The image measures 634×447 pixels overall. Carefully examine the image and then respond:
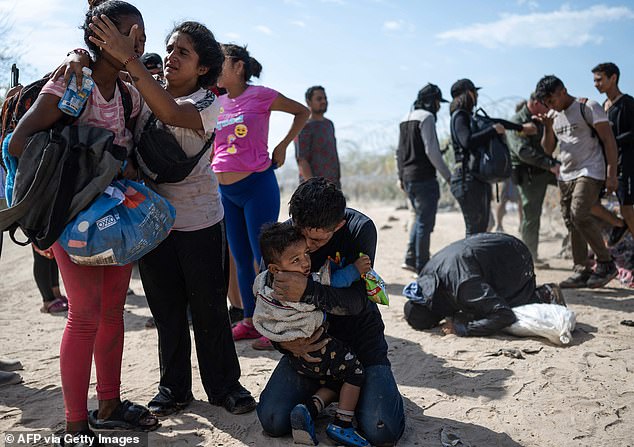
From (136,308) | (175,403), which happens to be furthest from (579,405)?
(136,308)

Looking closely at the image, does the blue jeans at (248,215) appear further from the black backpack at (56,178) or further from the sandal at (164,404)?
the black backpack at (56,178)

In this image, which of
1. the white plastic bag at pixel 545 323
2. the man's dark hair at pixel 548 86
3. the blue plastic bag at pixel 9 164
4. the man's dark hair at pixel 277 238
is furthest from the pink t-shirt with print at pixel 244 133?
the man's dark hair at pixel 548 86

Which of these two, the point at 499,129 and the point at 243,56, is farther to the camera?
the point at 499,129

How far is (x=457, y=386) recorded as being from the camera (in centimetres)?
353

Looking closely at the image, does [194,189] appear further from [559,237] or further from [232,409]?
[559,237]

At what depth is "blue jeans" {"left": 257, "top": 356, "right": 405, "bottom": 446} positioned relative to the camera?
2.72 m

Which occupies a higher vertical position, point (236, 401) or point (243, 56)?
point (243, 56)

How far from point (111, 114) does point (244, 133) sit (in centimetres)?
167

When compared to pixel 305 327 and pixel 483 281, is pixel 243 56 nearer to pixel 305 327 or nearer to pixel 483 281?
pixel 305 327

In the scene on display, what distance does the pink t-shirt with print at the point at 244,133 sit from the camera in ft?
13.8

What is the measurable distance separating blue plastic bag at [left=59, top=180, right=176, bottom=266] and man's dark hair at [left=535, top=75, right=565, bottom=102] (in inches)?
175

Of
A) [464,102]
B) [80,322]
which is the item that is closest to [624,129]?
[464,102]

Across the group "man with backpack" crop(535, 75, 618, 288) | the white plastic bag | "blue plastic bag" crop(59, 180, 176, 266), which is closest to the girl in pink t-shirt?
"blue plastic bag" crop(59, 180, 176, 266)

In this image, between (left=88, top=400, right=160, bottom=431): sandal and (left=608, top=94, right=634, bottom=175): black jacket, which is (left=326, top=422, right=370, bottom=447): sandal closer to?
(left=88, top=400, right=160, bottom=431): sandal
